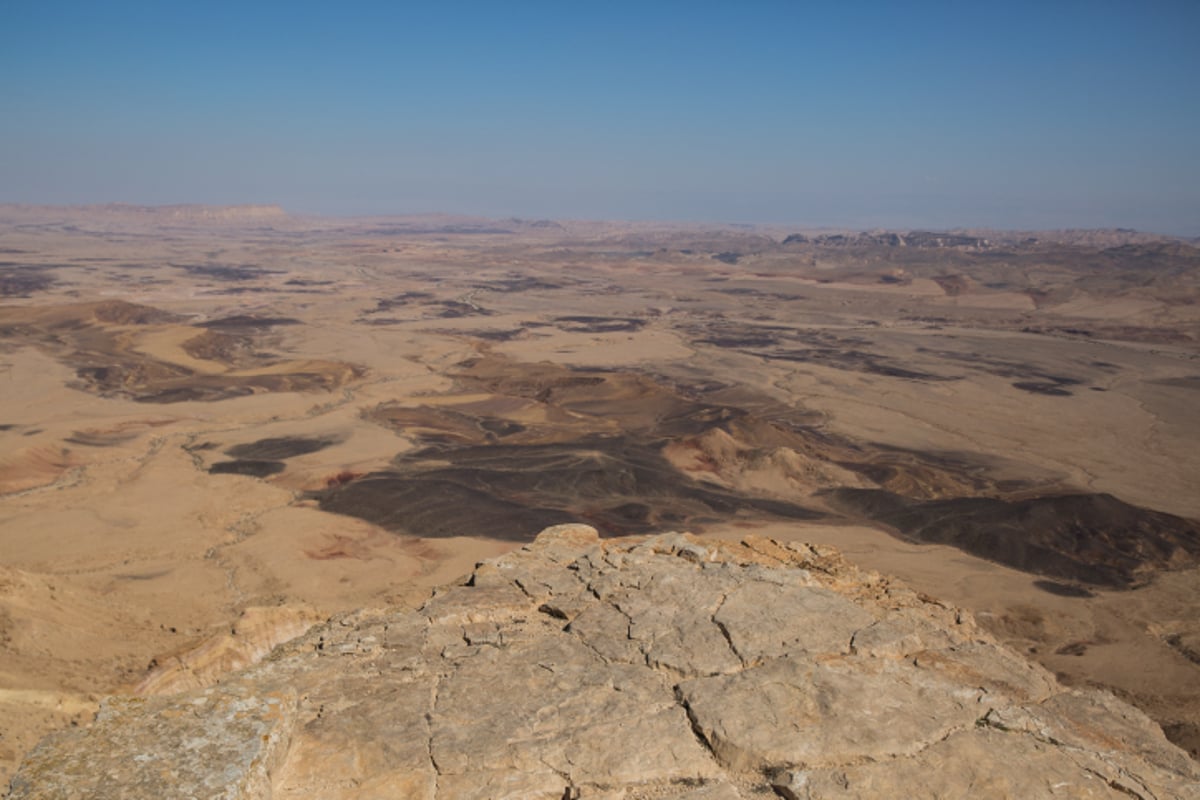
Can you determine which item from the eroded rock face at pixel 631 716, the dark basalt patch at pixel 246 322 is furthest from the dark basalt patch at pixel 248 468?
the dark basalt patch at pixel 246 322

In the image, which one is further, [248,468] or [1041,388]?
[1041,388]

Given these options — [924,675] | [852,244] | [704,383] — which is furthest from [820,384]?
[852,244]

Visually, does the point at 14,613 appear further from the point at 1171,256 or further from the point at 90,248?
the point at 90,248

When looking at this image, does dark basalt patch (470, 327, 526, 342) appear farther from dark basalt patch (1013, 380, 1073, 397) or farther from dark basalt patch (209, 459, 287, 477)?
dark basalt patch (1013, 380, 1073, 397)

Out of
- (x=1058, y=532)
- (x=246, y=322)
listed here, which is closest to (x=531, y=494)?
(x=1058, y=532)

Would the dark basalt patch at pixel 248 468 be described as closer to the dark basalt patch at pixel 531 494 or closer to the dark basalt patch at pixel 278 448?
the dark basalt patch at pixel 278 448

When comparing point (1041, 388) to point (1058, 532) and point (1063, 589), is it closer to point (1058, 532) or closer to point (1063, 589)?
point (1058, 532)

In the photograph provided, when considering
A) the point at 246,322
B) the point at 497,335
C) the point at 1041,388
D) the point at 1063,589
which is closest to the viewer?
the point at 1063,589
